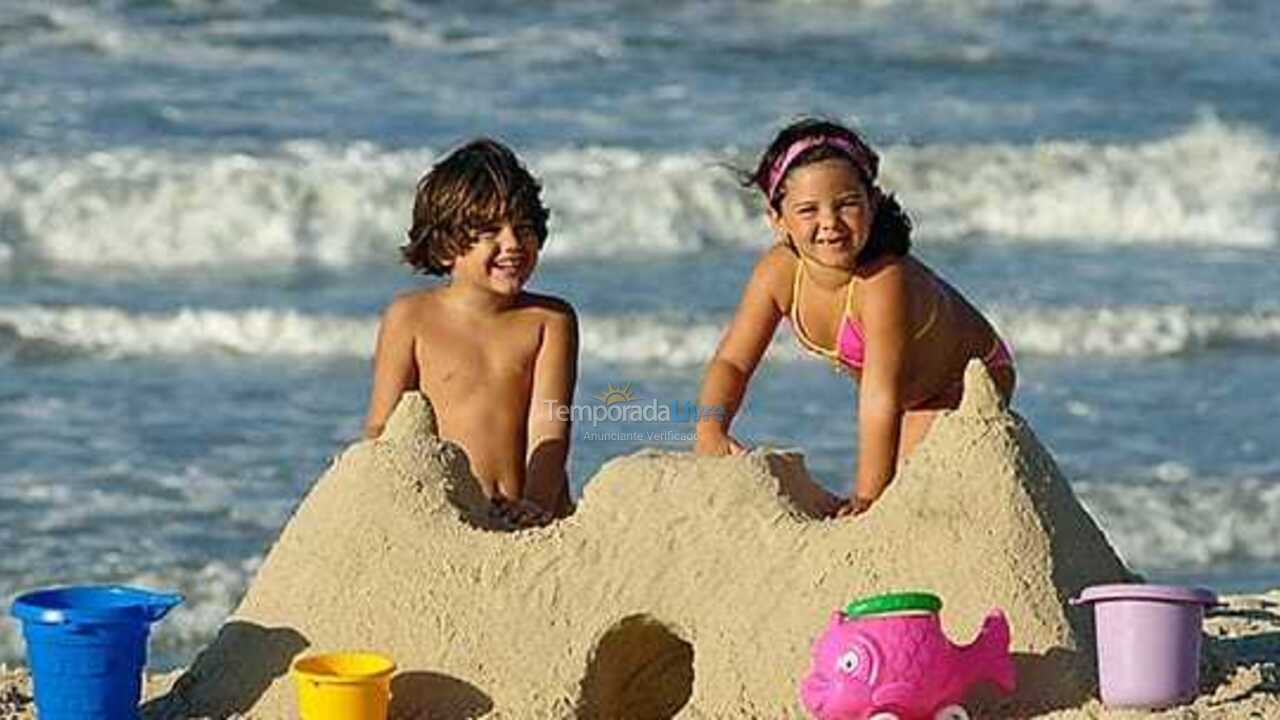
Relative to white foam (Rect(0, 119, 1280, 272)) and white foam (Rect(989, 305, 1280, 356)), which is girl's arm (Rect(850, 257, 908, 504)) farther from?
white foam (Rect(0, 119, 1280, 272))

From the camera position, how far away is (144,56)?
66.3 feet

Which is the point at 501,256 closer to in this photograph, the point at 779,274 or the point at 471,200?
the point at 471,200

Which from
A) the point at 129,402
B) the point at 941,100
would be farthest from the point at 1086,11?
the point at 129,402

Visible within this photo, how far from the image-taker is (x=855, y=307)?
660 cm

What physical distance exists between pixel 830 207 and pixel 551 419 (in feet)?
2.62

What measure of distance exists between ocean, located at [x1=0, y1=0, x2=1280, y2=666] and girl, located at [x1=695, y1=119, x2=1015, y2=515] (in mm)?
2456

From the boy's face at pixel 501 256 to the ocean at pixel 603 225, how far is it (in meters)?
2.17

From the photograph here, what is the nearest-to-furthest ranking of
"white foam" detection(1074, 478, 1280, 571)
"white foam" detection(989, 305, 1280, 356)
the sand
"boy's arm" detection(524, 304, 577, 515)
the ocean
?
1. the sand
2. "boy's arm" detection(524, 304, 577, 515)
3. "white foam" detection(1074, 478, 1280, 571)
4. the ocean
5. "white foam" detection(989, 305, 1280, 356)

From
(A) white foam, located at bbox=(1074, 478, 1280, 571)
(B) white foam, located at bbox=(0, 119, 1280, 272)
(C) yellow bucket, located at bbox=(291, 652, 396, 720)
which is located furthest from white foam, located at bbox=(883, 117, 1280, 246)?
(C) yellow bucket, located at bbox=(291, 652, 396, 720)

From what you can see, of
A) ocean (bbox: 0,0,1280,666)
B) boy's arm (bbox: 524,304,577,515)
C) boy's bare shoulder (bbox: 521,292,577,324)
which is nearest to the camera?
boy's arm (bbox: 524,304,577,515)

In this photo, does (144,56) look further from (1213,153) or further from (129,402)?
(129,402)

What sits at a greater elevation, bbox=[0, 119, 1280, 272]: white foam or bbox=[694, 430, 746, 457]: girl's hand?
bbox=[0, 119, 1280, 272]: white foam

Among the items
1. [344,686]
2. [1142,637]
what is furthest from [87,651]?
[1142,637]

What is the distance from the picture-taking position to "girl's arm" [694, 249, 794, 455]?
6773 millimetres
